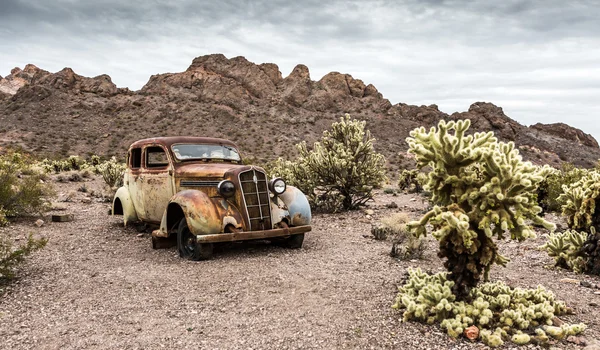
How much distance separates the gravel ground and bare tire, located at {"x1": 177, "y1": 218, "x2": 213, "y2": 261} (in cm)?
18

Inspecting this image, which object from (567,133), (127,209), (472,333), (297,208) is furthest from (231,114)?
(472,333)

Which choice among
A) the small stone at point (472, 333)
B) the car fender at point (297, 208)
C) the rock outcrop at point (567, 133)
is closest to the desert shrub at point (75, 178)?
the car fender at point (297, 208)

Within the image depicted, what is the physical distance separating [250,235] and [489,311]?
12.9 feet

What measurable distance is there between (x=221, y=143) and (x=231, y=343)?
541cm

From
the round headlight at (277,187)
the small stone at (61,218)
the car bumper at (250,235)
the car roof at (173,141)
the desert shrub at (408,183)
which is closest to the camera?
the car bumper at (250,235)

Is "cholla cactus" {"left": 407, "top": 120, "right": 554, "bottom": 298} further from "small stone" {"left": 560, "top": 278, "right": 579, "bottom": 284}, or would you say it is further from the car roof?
the car roof

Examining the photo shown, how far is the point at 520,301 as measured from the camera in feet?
15.4

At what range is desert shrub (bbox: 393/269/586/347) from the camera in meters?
4.21

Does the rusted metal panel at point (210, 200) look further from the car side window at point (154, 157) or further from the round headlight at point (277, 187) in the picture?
the round headlight at point (277, 187)

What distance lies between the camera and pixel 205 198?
734cm

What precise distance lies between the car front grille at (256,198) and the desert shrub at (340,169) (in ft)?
15.6

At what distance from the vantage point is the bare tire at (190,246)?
717 cm

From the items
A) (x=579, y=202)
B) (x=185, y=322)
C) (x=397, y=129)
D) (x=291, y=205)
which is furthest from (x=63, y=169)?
(x=397, y=129)

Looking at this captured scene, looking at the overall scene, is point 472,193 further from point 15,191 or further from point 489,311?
point 15,191
